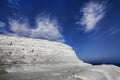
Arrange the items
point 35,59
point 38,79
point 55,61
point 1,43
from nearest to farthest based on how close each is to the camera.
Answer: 1. point 38,79
2. point 1,43
3. point 35,59
4. point 55,61

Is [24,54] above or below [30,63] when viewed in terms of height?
above

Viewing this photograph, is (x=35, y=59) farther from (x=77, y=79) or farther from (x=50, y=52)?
(x=77, y=79)

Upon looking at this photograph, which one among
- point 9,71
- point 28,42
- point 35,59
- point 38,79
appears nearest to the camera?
point 38,79

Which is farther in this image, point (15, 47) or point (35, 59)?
point (35, 59)

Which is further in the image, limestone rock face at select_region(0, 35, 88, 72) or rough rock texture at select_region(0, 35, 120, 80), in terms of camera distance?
limestone rock face at select_region(0, 35, 88, 72)

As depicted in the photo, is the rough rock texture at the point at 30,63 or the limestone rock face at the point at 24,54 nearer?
the rough rock texture at the point at 30,63

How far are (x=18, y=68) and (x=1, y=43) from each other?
1937 millimetres

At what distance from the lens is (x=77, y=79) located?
7.40 metres

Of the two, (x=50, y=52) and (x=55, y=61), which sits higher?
(x=50, y=52)

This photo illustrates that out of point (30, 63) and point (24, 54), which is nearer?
point (30, 63)

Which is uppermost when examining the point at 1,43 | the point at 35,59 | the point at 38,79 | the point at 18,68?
the point at 1,43

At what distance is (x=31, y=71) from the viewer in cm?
852

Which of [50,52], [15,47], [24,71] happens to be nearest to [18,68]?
[24,71]

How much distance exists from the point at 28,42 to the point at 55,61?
2617 millimetres
